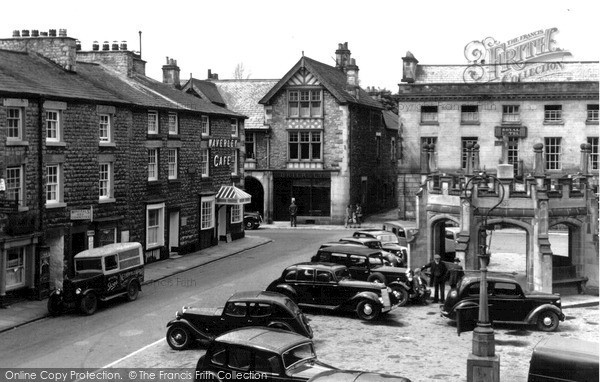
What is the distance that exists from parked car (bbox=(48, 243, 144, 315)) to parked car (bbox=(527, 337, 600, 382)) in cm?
1448

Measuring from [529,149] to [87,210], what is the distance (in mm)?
30712

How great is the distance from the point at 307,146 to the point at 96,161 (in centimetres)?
2460

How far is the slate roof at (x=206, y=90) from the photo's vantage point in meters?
52.6

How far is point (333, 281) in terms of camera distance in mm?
22594

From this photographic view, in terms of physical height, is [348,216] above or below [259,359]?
above

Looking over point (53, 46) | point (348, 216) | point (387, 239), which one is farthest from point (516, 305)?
point (348, 216)

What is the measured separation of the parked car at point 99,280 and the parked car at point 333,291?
5479 millimetres

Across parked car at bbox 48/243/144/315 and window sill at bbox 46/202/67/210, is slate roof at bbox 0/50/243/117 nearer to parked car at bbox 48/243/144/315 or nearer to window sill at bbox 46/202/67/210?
window sill at bbox 46/202/67/210

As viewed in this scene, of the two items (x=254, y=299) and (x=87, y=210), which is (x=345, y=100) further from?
(x=254, y=299)

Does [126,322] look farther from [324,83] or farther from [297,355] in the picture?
[324,83]

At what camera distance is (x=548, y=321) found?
2072 centimetres

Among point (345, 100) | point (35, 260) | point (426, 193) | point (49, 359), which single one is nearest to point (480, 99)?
point (345, 100)

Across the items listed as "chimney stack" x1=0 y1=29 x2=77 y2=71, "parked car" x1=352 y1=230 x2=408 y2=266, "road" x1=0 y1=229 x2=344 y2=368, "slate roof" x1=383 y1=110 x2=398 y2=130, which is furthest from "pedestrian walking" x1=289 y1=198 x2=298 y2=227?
"chimney stack" x1=0 y1=29 x2=77 y2=71

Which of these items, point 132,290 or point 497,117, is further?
point 497,117
